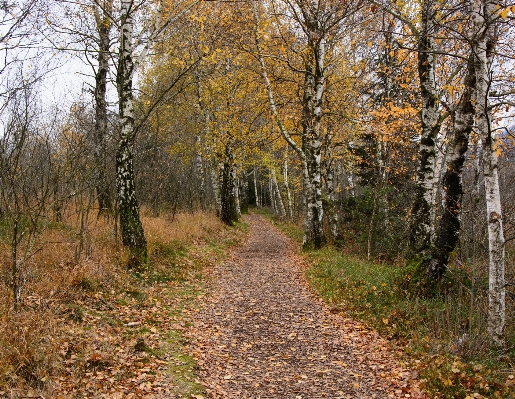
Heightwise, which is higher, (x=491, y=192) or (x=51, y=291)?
(x=491, y=192)

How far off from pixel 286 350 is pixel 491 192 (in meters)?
4.15

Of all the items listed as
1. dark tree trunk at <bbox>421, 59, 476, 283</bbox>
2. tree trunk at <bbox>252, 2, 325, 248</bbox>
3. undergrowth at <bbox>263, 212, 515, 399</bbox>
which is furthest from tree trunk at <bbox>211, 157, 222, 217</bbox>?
dark tree trunk at <bbox>421, 59, 476, 283</bbox>

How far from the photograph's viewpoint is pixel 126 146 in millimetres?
9758

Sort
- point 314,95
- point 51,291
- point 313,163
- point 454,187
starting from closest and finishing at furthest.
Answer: point 51,291
point 454,187
point 313,163
point 314,95

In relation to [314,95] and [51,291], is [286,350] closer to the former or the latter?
[51,291]

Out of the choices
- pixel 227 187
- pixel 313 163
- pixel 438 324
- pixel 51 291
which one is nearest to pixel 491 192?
pixel 438 324

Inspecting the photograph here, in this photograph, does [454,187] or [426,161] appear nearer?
[454,187]

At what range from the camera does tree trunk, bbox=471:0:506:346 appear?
18.8 feet

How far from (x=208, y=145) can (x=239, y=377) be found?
16015mm

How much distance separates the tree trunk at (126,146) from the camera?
963 centimetres

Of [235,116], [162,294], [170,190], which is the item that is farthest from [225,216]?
[162,294]

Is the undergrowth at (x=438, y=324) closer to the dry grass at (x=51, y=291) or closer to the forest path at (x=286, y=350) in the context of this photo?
the forest path at (x=286, y=350)

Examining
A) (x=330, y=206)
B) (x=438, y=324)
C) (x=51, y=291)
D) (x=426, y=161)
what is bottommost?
(x=438, y=324)

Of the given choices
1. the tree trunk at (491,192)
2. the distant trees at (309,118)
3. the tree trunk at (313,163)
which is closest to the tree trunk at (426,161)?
the distant trees at (309,118)
